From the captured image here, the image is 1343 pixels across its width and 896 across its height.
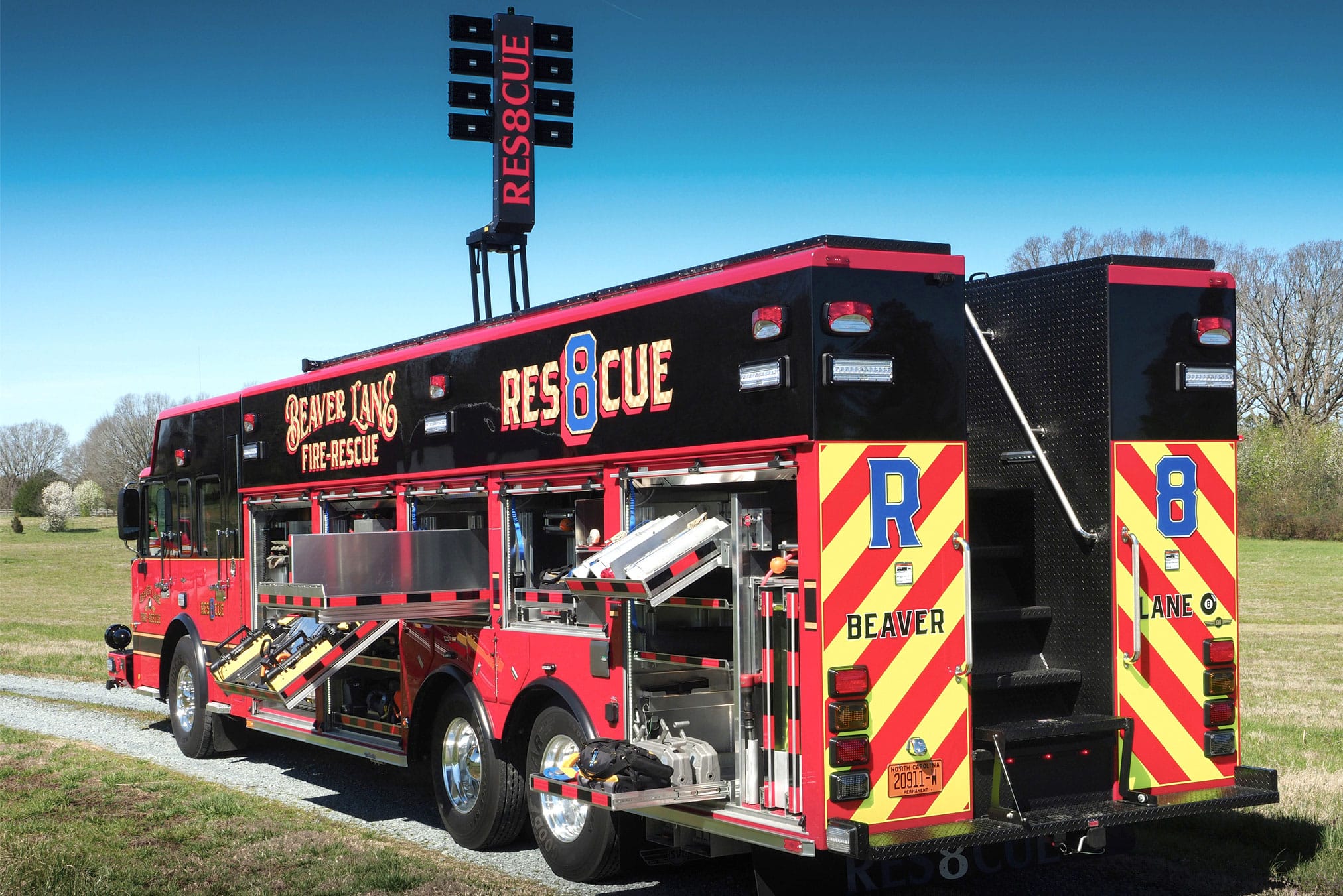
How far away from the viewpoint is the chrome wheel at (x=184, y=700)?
12.2 m

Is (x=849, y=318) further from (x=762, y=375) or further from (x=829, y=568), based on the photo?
(x=829, y=568)

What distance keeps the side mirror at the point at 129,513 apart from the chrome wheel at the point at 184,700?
1584 mm

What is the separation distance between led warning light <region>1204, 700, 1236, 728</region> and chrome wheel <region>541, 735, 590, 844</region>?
320 centimetres

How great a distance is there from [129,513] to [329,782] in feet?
13.1

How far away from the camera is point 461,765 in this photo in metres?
8.59

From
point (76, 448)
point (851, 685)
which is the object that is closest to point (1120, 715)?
point (851, 685)

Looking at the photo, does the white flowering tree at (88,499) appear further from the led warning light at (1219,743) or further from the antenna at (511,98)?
the led warning light at (1219,743)

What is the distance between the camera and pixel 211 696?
11648 millimetres

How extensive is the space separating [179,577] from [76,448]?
109966 millimetres

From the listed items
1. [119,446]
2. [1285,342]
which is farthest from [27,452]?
[1285,342]

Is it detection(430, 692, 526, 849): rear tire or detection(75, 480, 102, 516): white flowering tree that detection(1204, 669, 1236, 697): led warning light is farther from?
detection(75, 480, 102, 516): white flowering tree

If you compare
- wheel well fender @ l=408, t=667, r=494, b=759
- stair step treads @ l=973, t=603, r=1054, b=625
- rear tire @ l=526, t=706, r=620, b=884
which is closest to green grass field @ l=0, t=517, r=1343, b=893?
stair step treads @ l=973, t=603, r=1054, b=625

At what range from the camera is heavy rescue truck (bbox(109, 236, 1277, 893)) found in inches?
230

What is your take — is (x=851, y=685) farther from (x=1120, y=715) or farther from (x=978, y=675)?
(x=1120, y=715)
